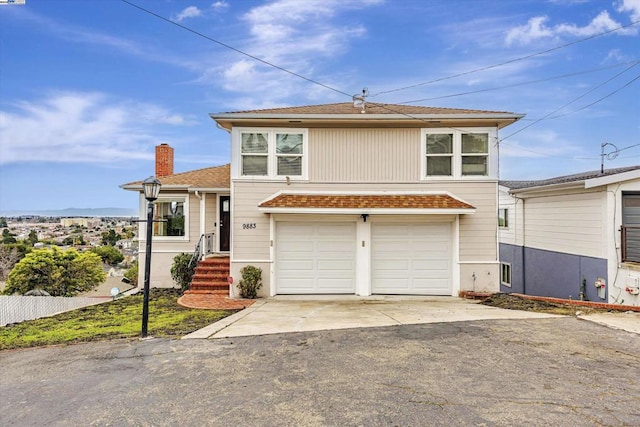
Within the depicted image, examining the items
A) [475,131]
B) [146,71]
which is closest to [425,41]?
[475,131]

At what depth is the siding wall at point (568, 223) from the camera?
11758 mm

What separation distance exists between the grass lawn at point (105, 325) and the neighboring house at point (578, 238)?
36.0 feet

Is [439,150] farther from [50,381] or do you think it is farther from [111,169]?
[111,169]

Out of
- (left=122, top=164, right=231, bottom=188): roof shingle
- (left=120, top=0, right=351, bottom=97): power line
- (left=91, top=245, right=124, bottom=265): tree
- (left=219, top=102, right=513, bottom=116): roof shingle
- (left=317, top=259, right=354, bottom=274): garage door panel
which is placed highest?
(left=120, top=0, right=351, bottom=97): power line

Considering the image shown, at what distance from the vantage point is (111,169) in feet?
109

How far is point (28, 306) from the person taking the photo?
1255 centimetres

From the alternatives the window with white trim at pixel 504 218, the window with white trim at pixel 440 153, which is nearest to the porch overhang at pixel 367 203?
the window with white trim at pixel 440 153

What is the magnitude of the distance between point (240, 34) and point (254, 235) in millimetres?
8049

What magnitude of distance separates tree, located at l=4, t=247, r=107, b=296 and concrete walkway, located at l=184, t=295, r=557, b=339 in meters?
13.2

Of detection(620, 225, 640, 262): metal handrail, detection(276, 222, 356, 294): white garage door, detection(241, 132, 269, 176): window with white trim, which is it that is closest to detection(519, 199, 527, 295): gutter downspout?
detection(620, 225, 640, 262): metal handrail

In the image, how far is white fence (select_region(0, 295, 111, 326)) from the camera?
38.8ft

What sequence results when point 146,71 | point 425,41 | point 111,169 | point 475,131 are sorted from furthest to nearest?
point 111,169 < point 146,71 < point 425,41 < point 475,131

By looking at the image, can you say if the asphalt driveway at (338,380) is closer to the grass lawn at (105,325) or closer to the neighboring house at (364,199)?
the grass lawn at (105,325)

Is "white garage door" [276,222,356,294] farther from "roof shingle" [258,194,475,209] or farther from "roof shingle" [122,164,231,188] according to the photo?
"roof shingle" [122,164,231,188]
